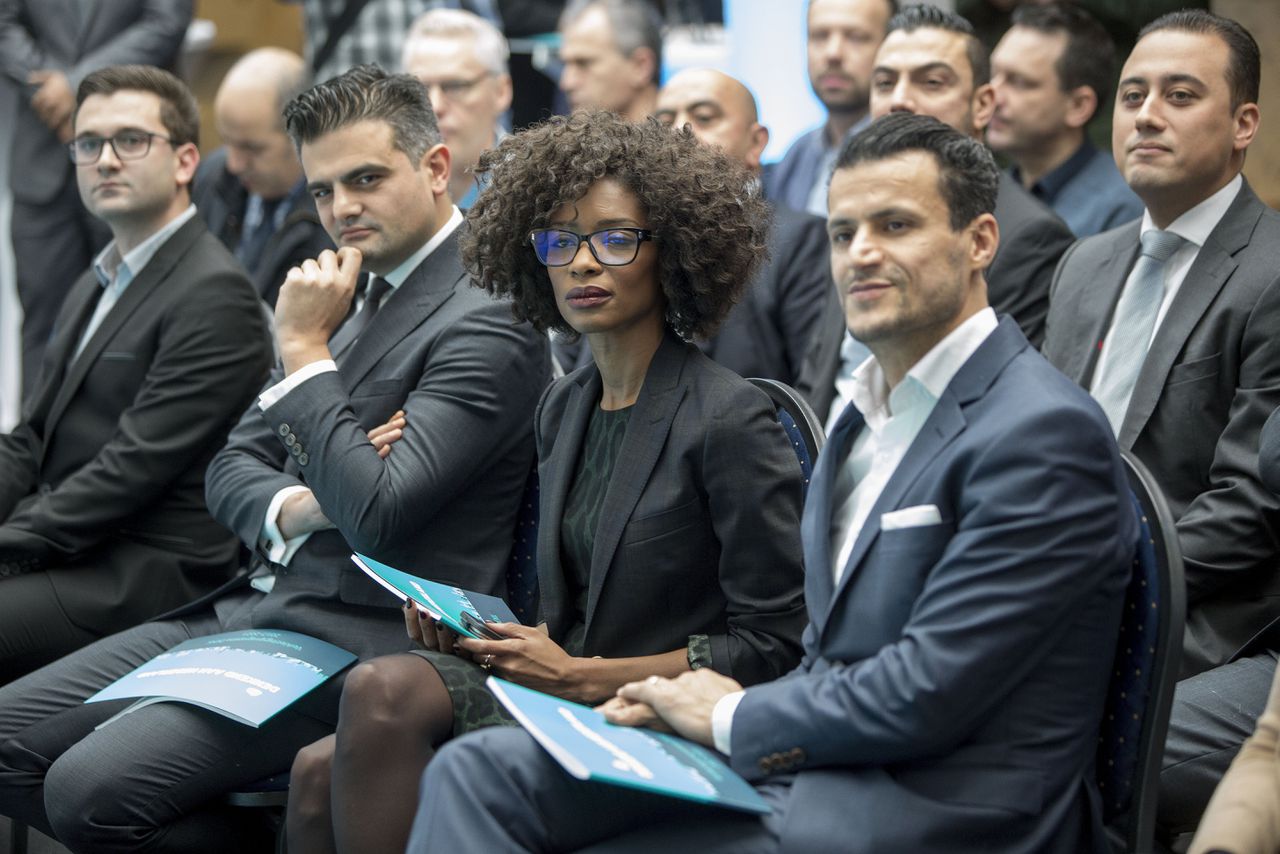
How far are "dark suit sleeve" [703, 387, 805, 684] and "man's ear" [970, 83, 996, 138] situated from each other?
81.3 inches

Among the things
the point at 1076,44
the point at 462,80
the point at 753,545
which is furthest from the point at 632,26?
the point at 753,545

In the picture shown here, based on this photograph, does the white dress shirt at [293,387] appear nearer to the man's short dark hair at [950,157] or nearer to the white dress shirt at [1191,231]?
the man's short dark hair at [950,157]

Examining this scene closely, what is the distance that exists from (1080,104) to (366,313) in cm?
234

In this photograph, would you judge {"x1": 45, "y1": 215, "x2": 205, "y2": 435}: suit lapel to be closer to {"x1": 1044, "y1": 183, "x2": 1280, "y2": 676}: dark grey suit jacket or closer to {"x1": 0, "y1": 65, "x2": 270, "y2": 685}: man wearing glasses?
{"x1": 0, "y1": 65, "x2": 270, "y2": 685}: man wearing glasses

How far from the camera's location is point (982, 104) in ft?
14.3

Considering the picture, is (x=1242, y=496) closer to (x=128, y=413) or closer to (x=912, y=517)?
(x=912, y=517)

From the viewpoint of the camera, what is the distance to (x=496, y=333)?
3061mm

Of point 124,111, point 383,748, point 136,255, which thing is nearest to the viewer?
point 383,748

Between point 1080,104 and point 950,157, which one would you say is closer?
point 950,157

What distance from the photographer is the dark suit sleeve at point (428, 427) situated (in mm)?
2859

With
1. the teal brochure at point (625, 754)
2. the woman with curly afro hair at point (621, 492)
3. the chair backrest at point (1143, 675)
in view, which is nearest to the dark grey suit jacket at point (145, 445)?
the woman with curly afro hair at point (621, 492)

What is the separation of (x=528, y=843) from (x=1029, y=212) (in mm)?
2359

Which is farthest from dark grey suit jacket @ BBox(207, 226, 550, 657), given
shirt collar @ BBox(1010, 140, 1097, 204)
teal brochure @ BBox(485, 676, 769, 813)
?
shirt collar @ BBox(1010, 140, 1097, 204)

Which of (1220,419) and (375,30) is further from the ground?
(375,30)
